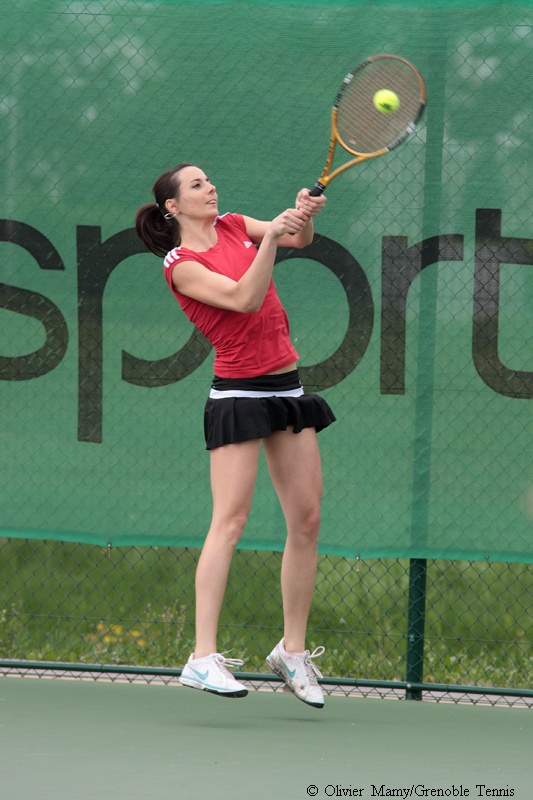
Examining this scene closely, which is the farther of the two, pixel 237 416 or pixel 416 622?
pixel 416 622

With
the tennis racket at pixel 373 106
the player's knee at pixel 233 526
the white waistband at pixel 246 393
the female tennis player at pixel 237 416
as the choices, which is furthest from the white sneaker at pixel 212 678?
the tennis racket at pixel 373 106

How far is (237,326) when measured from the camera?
3.37 meters

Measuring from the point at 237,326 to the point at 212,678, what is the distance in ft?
3.17

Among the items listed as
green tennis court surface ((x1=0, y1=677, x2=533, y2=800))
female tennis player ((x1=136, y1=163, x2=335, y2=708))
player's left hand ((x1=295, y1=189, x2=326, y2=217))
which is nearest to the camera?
green tennis court surface ((x1=0, y1=677, x2=533, y2=800))

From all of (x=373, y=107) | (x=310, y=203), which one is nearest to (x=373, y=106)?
(x=373, y=107)

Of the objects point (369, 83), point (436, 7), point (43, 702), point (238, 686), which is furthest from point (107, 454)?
point (436, 7)

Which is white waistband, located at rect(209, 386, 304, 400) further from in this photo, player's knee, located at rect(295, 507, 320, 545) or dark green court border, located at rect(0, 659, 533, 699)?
dark green court border, located at rect(0, 659, 533, 699)

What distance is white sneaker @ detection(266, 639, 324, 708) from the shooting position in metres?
3.42

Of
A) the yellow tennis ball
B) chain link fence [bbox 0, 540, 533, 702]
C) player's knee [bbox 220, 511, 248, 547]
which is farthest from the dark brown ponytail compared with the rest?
chain link fence [bbox 0, 540, 533, 702]

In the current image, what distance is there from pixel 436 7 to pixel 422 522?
1.66 m

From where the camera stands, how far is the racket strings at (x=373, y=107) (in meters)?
3.49

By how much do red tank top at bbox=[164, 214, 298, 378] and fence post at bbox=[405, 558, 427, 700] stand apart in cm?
95

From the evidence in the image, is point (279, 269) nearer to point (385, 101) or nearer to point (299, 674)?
point (385, 101)

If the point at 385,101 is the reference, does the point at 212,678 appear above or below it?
below
